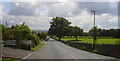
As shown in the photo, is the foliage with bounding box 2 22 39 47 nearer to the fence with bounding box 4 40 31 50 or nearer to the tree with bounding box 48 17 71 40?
the fence with bounding box 4 40 31 50

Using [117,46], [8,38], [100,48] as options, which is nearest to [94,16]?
[100,48]

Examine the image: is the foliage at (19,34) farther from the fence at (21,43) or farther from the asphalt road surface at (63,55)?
the asphalt road surface at (63,55)

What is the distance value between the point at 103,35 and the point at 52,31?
134ft

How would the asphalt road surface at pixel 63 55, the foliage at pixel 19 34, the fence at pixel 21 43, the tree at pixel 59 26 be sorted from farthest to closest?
the tree at pixel 59 26 → the foliage at pixel 19 34 → the fence at pixel 21 43 → the asphalt road surface at pixel 63 55

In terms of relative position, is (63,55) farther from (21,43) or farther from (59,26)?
(59,26)

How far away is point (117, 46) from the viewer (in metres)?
27.6

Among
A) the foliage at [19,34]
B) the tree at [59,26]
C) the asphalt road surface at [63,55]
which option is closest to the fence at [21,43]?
the foliage at [19,34]

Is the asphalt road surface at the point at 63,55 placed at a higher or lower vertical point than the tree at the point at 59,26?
lower

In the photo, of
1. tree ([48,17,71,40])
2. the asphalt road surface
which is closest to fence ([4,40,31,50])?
the asphalt road surface

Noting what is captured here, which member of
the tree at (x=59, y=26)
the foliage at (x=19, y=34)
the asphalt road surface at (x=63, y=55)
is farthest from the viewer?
the tree at (x=59, y=26)

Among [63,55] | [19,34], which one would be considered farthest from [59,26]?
[63,55]

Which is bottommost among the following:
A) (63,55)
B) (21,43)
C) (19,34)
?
(63,55)

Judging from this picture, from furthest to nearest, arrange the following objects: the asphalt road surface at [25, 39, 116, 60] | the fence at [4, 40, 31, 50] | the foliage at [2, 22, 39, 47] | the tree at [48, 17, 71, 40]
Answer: the tree at [48, 17, 71, 40]
the foliage at [2, 22, 39, 47]
the fence at [4, 40, 31, 50]
the asphalt road surface at [25, 39, 116, 60]

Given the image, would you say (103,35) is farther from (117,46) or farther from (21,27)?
(117,46)
